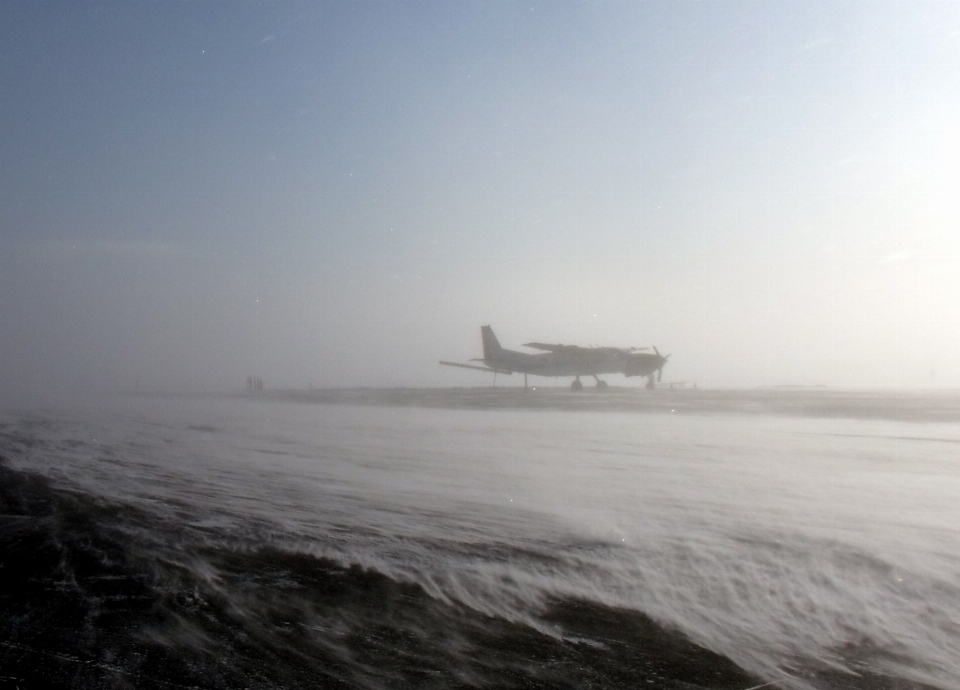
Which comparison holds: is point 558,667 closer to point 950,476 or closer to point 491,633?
point 491,633

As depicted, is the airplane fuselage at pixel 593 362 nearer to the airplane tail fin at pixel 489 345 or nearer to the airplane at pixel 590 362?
the airplane at pixel 590 362

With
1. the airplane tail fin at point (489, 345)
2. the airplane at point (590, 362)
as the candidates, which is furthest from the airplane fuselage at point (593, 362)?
the airplane tail fin at point (489, 345)

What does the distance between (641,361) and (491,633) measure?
37.8 m

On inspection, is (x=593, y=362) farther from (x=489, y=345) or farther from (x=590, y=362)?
(x=489, y=345)

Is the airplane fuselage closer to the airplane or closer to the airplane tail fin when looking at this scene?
the airplane

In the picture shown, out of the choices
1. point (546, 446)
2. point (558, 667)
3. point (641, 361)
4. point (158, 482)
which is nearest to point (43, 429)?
point (158, 482)

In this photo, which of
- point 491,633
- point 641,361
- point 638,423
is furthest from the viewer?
point 641,361

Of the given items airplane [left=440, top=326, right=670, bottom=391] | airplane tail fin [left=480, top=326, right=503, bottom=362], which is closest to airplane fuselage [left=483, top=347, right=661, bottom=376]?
airplane [left=440, top=326, right=670, bottom=391]

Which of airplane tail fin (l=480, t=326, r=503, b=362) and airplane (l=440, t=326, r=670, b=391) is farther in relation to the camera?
airplane tail fin (l=480, t=326, r=503, b=362)

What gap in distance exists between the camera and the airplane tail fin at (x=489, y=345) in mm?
52625

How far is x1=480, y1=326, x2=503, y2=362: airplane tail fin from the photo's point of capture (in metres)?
52.6

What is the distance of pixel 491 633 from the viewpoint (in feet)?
17.2

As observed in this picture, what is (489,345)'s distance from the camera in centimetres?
5378

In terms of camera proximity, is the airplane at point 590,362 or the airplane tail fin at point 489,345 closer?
the airplane at point 590,362
